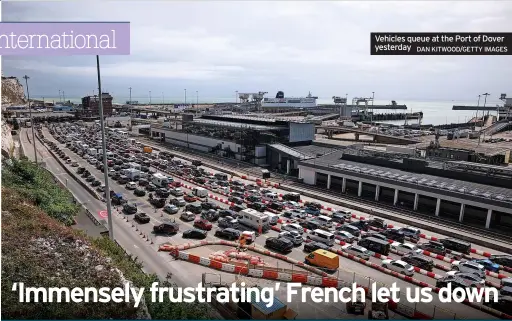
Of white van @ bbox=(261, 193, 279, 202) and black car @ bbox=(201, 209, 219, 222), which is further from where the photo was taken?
white van @ bbox=(261, 193, 279, 202)

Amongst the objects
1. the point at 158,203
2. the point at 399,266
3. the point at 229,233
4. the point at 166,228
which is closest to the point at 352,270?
the point at 399,266

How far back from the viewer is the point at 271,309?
42.7ft

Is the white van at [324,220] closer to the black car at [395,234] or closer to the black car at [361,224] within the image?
the black car at [361,224]

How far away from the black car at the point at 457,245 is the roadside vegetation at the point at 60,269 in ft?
55.3

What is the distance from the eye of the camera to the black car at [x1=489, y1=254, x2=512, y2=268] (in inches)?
774

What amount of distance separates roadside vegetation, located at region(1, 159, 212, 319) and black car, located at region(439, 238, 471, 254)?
55.3 feet

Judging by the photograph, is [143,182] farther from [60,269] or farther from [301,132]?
[60,269]

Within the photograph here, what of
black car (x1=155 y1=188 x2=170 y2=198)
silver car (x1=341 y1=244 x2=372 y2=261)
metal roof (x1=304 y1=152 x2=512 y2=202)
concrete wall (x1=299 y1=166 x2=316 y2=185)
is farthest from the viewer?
concrete wall (x1=299 y1=166 x2=316 y2=185)

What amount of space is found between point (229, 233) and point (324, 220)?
7.62 meters

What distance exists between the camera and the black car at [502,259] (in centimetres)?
1966

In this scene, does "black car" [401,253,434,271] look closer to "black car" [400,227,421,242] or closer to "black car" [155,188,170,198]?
"black car" [400,227,421,242]

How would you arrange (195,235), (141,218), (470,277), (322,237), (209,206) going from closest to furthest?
(470,277)
(322,237)
(195,235)
(141,218)
(209,206)

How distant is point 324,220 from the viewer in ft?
84.3

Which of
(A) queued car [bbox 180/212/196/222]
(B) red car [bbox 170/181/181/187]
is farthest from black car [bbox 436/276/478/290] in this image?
(B) red car [bbox 170/181/181/187]
